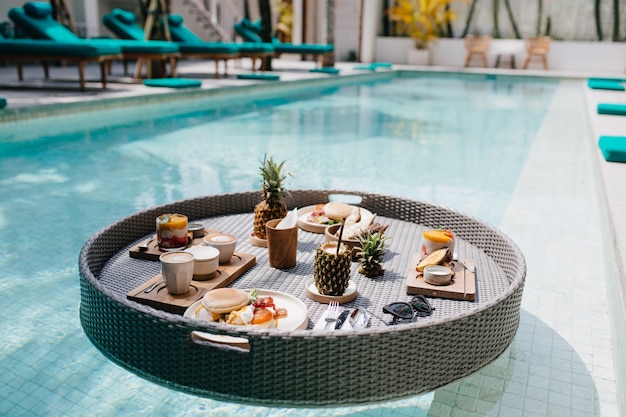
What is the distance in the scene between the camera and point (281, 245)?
213 centimetres

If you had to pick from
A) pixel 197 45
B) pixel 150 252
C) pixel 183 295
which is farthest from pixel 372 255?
pixel 197 45

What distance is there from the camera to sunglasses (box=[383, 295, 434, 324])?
70.6 inches

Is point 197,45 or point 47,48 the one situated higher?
point 197,45

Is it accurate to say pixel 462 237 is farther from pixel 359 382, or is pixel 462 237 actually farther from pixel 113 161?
pixel 113 161

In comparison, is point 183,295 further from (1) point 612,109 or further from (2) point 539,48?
(2) point 539,48

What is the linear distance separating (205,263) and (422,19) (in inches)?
727

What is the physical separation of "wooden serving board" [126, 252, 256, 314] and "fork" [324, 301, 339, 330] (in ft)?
1.25

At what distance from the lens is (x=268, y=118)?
8664 mm

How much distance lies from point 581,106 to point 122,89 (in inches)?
308

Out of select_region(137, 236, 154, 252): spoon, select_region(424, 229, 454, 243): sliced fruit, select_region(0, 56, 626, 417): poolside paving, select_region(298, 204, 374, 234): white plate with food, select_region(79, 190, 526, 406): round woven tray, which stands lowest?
select_region(0, 56, 626, 417): poolside paving

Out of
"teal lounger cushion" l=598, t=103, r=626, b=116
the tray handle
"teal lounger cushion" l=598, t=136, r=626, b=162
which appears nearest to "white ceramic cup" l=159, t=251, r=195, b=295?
the tray handle

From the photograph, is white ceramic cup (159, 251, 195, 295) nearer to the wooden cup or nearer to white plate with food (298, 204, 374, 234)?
the wooden cup

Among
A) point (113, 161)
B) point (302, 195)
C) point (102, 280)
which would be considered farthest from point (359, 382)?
point (113, 161)

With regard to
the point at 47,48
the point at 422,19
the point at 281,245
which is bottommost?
the point at 281,245
